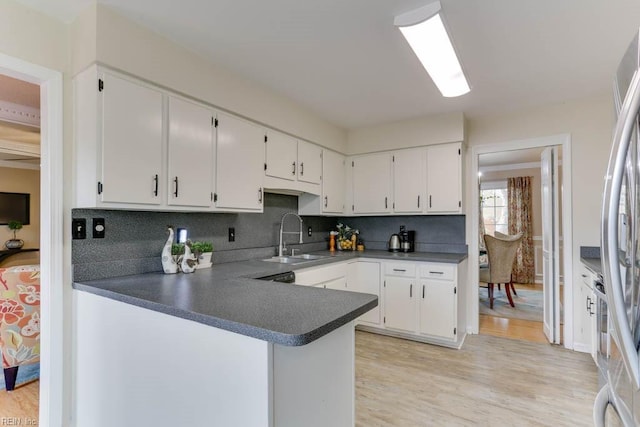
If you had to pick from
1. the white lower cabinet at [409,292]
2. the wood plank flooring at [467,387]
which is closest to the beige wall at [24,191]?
the wood plank flooring at [467,387]

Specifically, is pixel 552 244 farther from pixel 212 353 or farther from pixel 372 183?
pixel 212 353

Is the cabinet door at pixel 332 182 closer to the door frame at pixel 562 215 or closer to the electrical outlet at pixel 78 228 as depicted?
the door frame at pixel 562 215

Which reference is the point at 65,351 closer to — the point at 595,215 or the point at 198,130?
the point at 198,130

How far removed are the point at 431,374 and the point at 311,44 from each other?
2.67 meters

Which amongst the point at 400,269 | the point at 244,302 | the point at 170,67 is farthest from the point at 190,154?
the point at 400,269

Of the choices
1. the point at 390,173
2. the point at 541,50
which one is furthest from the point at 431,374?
the point at 541,50

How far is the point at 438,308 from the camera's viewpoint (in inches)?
125

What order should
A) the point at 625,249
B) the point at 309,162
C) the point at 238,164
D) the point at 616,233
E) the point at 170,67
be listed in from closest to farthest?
the point at 616,233 < the point at 625,249 < the point at 170,67 < the point at 238,164 < the point at 309,162

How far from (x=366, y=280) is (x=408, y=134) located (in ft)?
5.75

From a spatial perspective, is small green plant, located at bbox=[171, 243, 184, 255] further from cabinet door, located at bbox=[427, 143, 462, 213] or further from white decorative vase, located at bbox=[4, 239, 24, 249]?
white decorative vase, located at bbox=[4, 239, 24, 249]

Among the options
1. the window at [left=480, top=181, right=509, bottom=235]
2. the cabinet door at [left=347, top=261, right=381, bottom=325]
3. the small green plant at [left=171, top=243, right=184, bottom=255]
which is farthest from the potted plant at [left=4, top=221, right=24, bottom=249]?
the window at [left=480, top=181, right=509, bottom=235]

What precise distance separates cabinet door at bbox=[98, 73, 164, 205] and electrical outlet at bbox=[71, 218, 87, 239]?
0.88 feet

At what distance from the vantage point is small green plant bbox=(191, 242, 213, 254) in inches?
91.6

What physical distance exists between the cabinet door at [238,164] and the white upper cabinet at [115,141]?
500 mm
